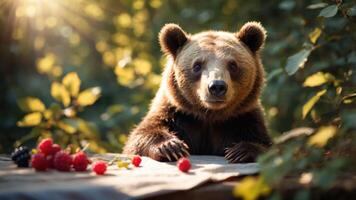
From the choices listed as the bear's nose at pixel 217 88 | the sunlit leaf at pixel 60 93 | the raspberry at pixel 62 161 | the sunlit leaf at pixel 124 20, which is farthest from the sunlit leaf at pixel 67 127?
the sunlit leaf at pixel 124 20

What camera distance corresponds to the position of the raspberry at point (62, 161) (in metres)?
3.63

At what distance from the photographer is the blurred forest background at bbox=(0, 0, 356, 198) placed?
461 cm

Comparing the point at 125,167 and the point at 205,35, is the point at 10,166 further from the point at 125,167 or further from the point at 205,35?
the point at 205,35

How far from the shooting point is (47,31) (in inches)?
469

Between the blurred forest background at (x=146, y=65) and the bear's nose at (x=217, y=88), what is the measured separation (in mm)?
529

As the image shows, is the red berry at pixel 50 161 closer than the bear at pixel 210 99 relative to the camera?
Yes

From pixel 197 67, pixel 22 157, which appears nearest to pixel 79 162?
pixel 22 157

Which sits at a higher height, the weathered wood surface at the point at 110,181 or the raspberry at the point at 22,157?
the raspberry at the point at 22,157

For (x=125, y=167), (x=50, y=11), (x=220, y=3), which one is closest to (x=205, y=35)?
(x=125, y=167)

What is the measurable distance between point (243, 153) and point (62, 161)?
1445 mm

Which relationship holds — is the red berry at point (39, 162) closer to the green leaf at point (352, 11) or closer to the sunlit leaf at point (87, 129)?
the green leaf at point (352, 11)

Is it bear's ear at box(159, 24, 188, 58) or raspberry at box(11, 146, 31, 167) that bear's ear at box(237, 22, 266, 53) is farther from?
raspberry at box(11, 146, 31, 167)

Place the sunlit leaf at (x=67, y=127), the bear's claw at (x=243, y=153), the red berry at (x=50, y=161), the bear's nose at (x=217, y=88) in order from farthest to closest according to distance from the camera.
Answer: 1. the sunlit leaf at (x=67, y=127)
2. the bear's nose at (x=217, y=88)
3. the bear's claw at (x=243, y=153)
4. the red berry at (x=50, y=161)

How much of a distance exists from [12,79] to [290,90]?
3.88 m
